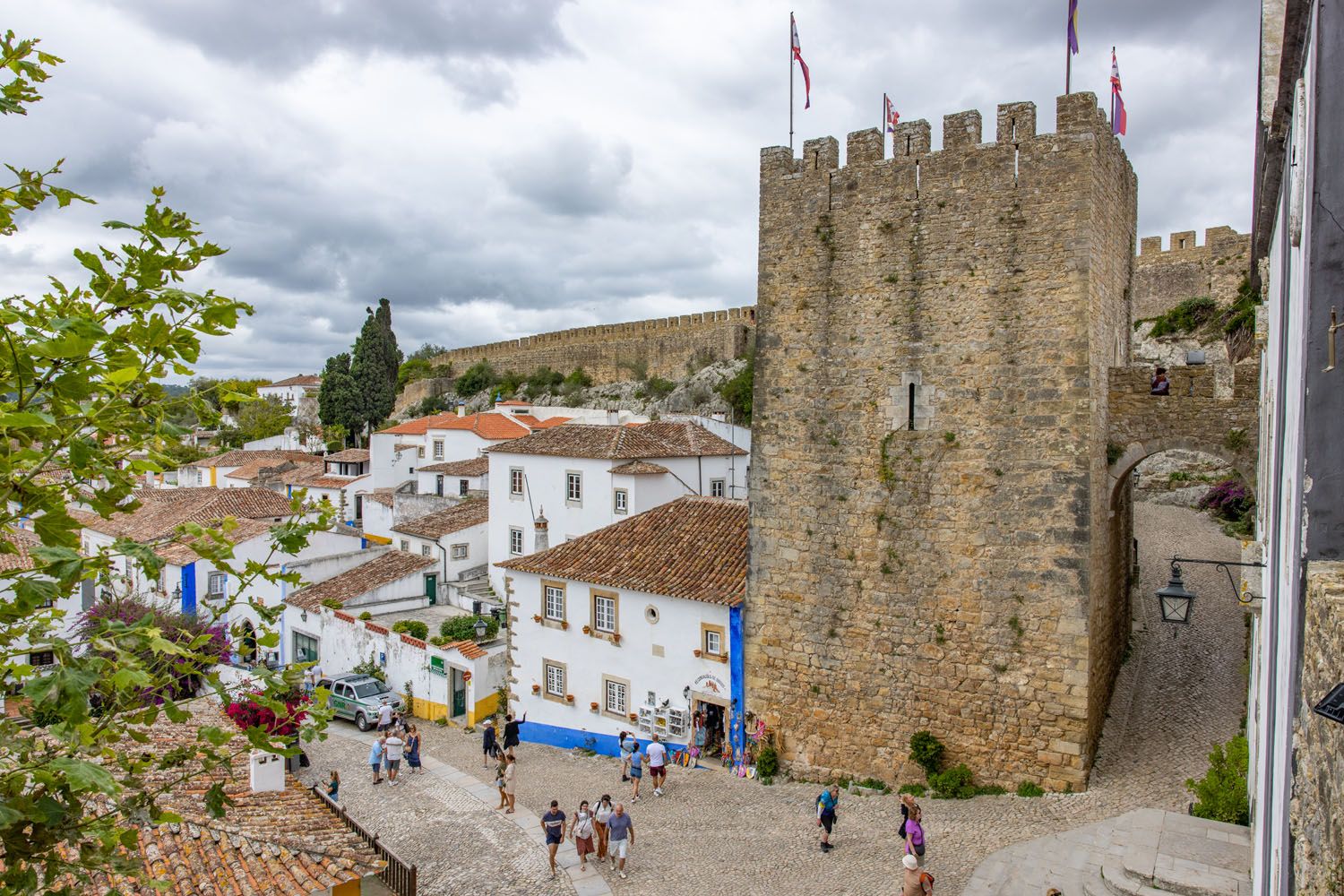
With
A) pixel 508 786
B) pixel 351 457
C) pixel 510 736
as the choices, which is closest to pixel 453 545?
pixel 510 736

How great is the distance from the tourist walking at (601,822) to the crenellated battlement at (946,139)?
10.2 metres

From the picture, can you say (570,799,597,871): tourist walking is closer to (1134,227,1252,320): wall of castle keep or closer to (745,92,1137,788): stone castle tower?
(745,92,1137,788): stone castle tower

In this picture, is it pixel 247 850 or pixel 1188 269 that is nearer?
pixel 247 850

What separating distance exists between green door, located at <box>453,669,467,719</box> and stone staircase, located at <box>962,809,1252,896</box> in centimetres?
1364

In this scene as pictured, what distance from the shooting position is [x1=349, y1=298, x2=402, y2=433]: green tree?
5953cm

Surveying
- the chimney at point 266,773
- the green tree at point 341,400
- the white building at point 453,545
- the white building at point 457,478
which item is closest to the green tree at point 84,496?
the chimney at point 266,773

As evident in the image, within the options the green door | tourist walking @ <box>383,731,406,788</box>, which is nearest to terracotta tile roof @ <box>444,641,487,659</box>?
the green door

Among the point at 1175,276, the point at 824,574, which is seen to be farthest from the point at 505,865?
the point at 1175,276

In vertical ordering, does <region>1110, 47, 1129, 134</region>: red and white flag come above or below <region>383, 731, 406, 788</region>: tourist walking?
above

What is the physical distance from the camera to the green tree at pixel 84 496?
3451 mm

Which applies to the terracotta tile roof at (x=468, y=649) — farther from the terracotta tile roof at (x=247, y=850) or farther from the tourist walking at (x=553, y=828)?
the terracotta tile roof at (x=247, y=850)

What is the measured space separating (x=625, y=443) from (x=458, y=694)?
9541mm

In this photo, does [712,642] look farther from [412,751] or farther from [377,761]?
[377,761]

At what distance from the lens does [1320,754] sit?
2.90 meters
